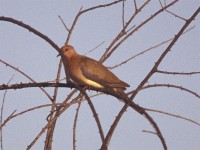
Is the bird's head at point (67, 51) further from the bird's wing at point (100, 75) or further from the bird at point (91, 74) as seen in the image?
the bird's wing at point (100, 75)

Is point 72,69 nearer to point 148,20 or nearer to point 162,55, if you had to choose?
point 148,20

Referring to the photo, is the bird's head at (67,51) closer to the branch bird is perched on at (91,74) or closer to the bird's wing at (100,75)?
the branch bird is perched on at (91,74)

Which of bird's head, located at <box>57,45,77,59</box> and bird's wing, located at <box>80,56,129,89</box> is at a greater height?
bird's head, located at <box>57,45,77,59</box>

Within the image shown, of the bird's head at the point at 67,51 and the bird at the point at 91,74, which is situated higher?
the bird's head at the point at 67,51

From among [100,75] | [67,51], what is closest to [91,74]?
[100,75]

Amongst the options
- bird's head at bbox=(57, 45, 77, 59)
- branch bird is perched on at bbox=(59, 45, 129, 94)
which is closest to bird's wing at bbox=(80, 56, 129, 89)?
branch bird is perched on at bbox=(59, 45, 129, 94)

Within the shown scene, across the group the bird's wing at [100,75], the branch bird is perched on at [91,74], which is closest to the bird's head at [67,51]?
the branch bird is perched on at [91,74]

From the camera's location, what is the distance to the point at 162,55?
2.82 meters

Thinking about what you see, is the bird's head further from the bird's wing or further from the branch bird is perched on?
the bird's wing

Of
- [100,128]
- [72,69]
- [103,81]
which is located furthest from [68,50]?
[100,128]

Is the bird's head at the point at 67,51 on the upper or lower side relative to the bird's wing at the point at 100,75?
upper

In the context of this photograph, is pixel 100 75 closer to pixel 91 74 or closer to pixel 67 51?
pixel 91 74

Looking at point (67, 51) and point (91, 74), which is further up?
point (67, 51)

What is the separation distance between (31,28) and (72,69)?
1.23 m
